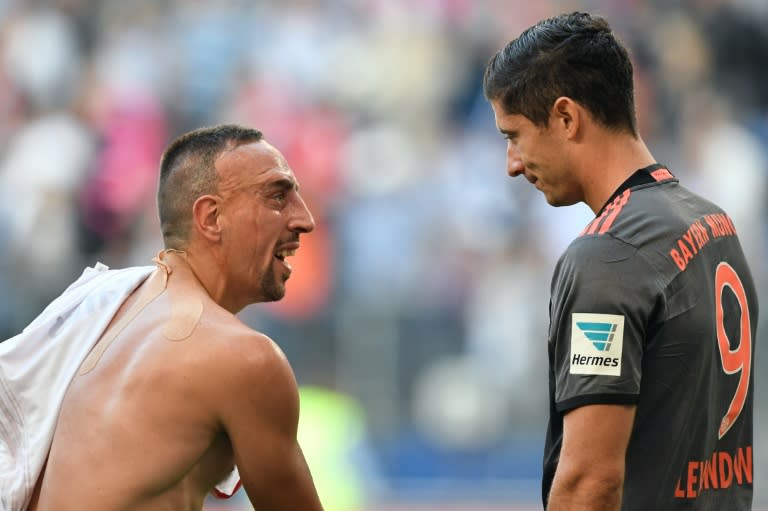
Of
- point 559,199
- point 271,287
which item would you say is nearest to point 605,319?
point 559,199

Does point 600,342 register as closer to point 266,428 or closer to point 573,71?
point 573,71

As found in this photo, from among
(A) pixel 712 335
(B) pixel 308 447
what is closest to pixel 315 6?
(B) pixel 308 447

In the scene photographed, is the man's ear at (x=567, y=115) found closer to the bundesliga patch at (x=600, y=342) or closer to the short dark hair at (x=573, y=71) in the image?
the short dark hair at (x=573, y=71)

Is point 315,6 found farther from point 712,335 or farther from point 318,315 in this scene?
point 712,335

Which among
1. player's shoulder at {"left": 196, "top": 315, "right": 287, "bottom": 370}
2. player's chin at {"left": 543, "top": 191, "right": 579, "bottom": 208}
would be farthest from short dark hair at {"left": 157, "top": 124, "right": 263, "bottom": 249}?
player's chin at {"left": 543, "top": 191, "right": 579, "bottom": 208}

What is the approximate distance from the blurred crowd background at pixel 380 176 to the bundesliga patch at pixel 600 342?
613 cm

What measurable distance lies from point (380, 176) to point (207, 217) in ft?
21.9

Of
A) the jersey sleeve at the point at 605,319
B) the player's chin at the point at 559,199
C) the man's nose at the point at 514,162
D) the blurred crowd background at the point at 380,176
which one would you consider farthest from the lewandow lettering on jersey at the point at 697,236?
the blurred crowd background at the point at 380,176

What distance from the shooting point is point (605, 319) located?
3.05m

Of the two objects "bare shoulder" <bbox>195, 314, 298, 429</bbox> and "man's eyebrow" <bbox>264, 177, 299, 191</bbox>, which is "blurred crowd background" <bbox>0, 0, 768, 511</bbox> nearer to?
"man's eyebrow" <bbox>264, 177, 299, 191</bbox>

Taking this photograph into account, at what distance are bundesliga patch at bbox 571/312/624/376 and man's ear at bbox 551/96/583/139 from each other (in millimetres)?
512

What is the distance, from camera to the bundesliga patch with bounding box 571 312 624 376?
3.05 m

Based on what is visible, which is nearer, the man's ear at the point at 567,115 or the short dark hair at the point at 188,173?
the man's ear at the point at 567,115

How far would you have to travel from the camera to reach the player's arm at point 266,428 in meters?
3.41
